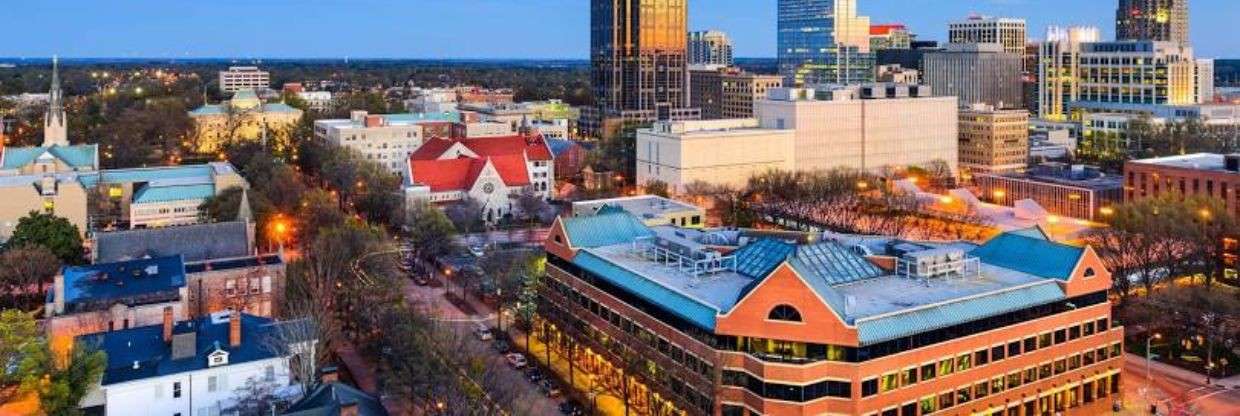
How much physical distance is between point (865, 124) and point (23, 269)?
112108 mm

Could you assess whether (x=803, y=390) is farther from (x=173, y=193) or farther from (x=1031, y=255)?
(x=173, y=193)

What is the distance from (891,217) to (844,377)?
5991 cm

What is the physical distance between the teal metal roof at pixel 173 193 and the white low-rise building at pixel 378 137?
34806mm

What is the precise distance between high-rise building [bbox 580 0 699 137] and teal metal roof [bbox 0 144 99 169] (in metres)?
89.4

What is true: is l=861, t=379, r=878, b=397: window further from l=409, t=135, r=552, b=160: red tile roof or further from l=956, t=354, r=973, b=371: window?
l=409, t=135, r=552, b=160: red tile roof

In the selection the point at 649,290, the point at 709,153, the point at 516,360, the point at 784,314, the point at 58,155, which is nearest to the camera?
the point at 784,314

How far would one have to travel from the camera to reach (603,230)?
6694cm

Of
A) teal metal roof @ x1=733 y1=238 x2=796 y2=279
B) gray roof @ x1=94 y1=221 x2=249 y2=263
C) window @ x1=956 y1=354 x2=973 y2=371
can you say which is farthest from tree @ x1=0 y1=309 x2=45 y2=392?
window @ x1=956 y1=354 x2=973 y2=371

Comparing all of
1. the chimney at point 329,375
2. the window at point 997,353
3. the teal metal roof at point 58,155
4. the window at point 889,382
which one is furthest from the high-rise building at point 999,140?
the chimney at point 329,375

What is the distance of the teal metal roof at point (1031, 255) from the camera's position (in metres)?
54.6

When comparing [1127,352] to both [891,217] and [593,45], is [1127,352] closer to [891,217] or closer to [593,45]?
[891,217]

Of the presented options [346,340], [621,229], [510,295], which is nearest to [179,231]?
[346,340]

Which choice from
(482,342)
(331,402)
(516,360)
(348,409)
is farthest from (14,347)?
(482,342)

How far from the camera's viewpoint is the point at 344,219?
91.9 m
